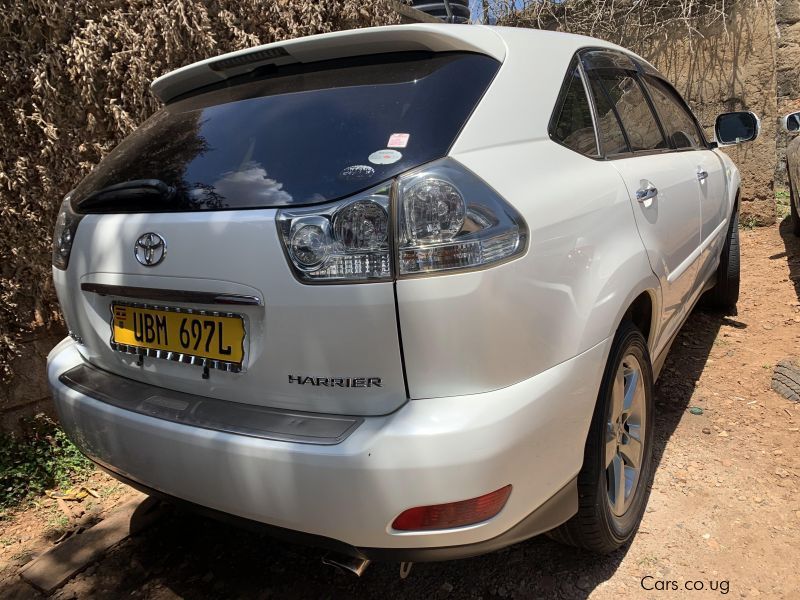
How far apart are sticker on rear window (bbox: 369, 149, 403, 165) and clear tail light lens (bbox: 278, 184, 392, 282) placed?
8cm

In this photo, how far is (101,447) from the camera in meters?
1.87

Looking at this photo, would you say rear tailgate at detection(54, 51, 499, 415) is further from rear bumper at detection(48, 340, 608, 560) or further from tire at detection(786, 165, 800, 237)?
tire at detection(786, 165, 800, 237)

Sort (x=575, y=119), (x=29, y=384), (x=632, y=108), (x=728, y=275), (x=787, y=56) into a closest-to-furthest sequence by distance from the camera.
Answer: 1. (x=575, y=119)
2. (x=632, y=108)
3. (x=29, y=384)
4. (x=728, y=275)
5. (x=787, y=56)

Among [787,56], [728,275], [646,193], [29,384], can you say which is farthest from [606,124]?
[787,56]

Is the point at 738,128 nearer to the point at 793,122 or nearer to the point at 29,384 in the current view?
→ the point at 793,122

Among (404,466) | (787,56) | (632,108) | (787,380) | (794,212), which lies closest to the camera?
(404,466)

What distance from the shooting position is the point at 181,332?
1.74m

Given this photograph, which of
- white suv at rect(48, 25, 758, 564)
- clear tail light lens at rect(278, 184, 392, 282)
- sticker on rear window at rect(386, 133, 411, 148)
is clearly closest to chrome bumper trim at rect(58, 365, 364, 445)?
white suv at rect(48, 25, 758, 564)

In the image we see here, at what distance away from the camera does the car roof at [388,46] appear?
5.69 ft

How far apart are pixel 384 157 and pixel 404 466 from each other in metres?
0.75

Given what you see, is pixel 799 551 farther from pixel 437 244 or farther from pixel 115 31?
pixel 115 31

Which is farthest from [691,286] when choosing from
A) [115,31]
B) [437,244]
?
[115,31]

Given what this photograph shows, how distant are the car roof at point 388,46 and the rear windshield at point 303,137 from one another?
3cm

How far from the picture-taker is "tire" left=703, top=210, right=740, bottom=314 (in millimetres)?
4203
